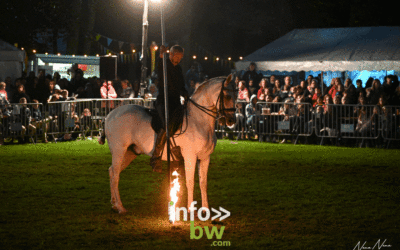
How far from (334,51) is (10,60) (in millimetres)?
13691

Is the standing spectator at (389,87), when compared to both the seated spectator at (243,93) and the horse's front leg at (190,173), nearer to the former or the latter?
the seated spectator at (243,93)

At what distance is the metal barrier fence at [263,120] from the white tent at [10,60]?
482cm

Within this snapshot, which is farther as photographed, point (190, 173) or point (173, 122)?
point (173, 122)

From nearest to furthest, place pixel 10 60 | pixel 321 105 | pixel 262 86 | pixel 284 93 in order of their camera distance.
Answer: pixel 321 105
pixel 284 93
pixel 262 86
pixel 10 60

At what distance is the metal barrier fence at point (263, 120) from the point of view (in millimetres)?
20375

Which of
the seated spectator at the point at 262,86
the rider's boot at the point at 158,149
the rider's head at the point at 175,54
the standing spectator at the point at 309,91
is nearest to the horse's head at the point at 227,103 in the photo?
the rider's head at the point at 175,54

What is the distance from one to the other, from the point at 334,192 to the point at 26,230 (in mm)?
6174

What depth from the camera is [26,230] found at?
8836mm

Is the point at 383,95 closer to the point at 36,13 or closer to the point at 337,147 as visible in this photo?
the point at 337,147

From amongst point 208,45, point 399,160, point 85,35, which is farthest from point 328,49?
point 208,45

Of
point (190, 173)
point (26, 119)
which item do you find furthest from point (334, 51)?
point (190, 173)

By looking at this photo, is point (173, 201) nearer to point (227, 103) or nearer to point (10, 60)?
point (227, 103)

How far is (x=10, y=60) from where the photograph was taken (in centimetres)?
2611

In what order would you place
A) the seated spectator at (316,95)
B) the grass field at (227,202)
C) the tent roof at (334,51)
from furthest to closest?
1. the tent roof at (334,51)
2. the seated spectator at (316,95)
3. the grass field at (227,202)
